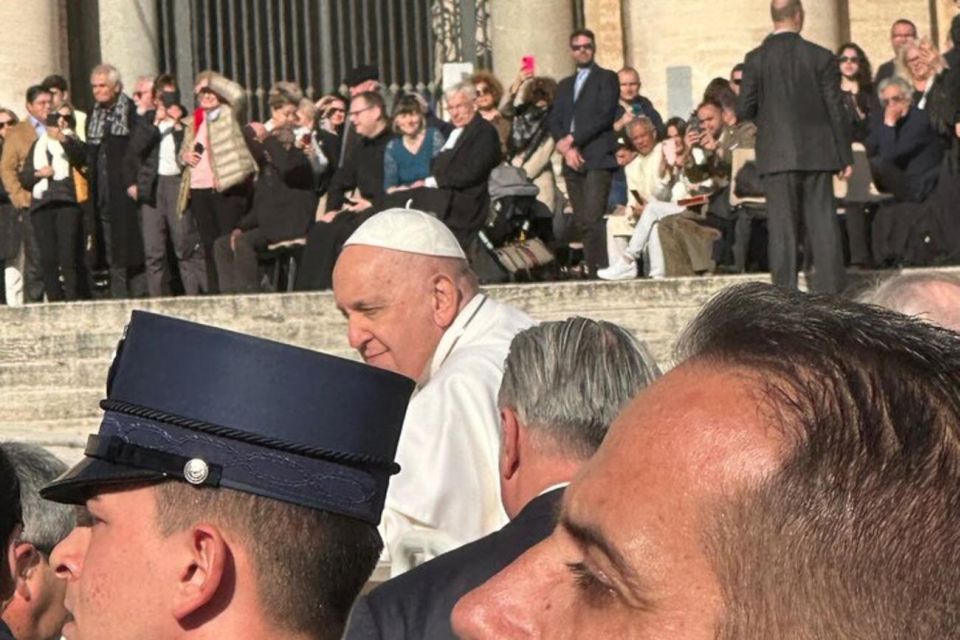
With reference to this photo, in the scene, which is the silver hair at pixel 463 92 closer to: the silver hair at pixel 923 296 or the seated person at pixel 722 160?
the seated person at pixel 722 160

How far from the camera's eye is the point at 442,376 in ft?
15.9

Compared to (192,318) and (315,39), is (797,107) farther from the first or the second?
(315,39)

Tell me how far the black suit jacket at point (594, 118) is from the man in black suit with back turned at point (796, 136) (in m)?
1.76

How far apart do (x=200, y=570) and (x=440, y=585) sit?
911 millimetres

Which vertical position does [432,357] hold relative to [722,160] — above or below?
below

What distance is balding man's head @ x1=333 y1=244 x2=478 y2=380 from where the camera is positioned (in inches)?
202

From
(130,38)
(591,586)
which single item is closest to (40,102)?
(130,38)

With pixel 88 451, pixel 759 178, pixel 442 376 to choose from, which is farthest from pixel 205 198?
pixel 88 451

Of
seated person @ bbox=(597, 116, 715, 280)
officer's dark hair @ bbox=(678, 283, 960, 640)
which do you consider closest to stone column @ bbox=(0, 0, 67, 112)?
seated person @ bbox=(597, 116, 715, 280)

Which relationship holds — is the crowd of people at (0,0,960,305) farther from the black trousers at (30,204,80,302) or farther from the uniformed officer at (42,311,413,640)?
the uniformed officer at (42,311,413,640)

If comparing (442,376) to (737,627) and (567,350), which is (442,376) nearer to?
(567,350)

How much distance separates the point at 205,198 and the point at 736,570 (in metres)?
12.1

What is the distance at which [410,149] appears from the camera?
491 inches

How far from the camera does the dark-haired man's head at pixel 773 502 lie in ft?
4.44
